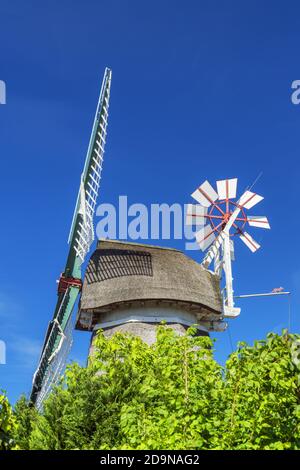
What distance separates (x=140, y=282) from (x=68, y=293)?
10.4 feet

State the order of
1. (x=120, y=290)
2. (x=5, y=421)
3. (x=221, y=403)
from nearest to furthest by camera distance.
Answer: (x=221, y=403) → (x=5, y=421) → (x=120, y=290)

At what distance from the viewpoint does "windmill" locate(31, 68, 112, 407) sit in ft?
65.0

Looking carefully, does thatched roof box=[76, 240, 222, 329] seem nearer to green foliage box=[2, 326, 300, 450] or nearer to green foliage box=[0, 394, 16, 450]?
green foliage box=[2, 326, 300, 450]

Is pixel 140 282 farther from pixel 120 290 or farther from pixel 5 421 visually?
pixel 5 421

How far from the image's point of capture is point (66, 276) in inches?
789

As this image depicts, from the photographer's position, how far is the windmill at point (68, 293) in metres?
19.8

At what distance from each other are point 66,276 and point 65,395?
8.81 meters

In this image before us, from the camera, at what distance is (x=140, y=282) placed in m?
19.1

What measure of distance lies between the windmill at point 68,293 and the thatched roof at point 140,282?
64cm

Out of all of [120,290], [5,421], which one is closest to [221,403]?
[5,421]

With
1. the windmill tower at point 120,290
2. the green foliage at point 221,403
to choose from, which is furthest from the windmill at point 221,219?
the green foliage at point 221,403

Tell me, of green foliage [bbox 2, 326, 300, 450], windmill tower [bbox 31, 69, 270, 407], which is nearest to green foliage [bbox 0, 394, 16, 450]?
green foliage [bbox 2, 326, 300, 450]
